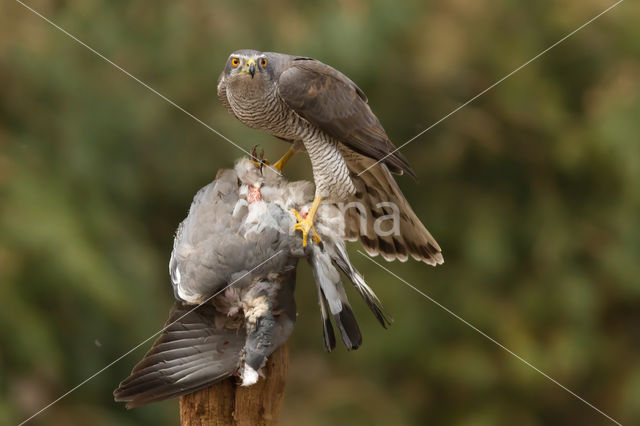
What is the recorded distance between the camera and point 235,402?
2131 mm

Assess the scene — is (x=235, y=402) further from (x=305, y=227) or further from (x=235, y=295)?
(x=305, y=227)

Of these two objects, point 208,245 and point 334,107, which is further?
point 334,107

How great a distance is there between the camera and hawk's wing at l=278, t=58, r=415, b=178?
2.32 meters

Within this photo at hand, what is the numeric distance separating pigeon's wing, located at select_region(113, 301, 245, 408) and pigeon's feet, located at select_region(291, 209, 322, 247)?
316 millimetres

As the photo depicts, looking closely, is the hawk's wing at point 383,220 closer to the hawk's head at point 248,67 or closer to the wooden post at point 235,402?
the hawk's head at point 248,67

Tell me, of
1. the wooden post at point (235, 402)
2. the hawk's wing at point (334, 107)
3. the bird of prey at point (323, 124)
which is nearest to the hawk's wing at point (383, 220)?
the bird of prey at point (323, 124)

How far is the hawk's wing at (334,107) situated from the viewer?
2.32 m

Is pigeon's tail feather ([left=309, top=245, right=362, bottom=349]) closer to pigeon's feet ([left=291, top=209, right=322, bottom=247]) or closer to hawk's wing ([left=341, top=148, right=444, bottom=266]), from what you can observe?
pigeon's feet ([left=291, top=209, right=322, bottom=247])

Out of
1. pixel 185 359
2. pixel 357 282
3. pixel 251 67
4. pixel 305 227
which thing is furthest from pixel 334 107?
pixel 185 359

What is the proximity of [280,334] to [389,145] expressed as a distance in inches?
28.3

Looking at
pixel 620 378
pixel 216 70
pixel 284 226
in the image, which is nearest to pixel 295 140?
pixel 284 226

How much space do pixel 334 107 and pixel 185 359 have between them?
856 millimetres

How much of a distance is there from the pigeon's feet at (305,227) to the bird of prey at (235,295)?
0.01 meters

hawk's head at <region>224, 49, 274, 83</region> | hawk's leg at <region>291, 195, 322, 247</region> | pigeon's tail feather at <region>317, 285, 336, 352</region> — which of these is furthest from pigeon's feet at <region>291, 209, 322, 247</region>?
hawk's head at <region>224, 49, 274, 83</region>
